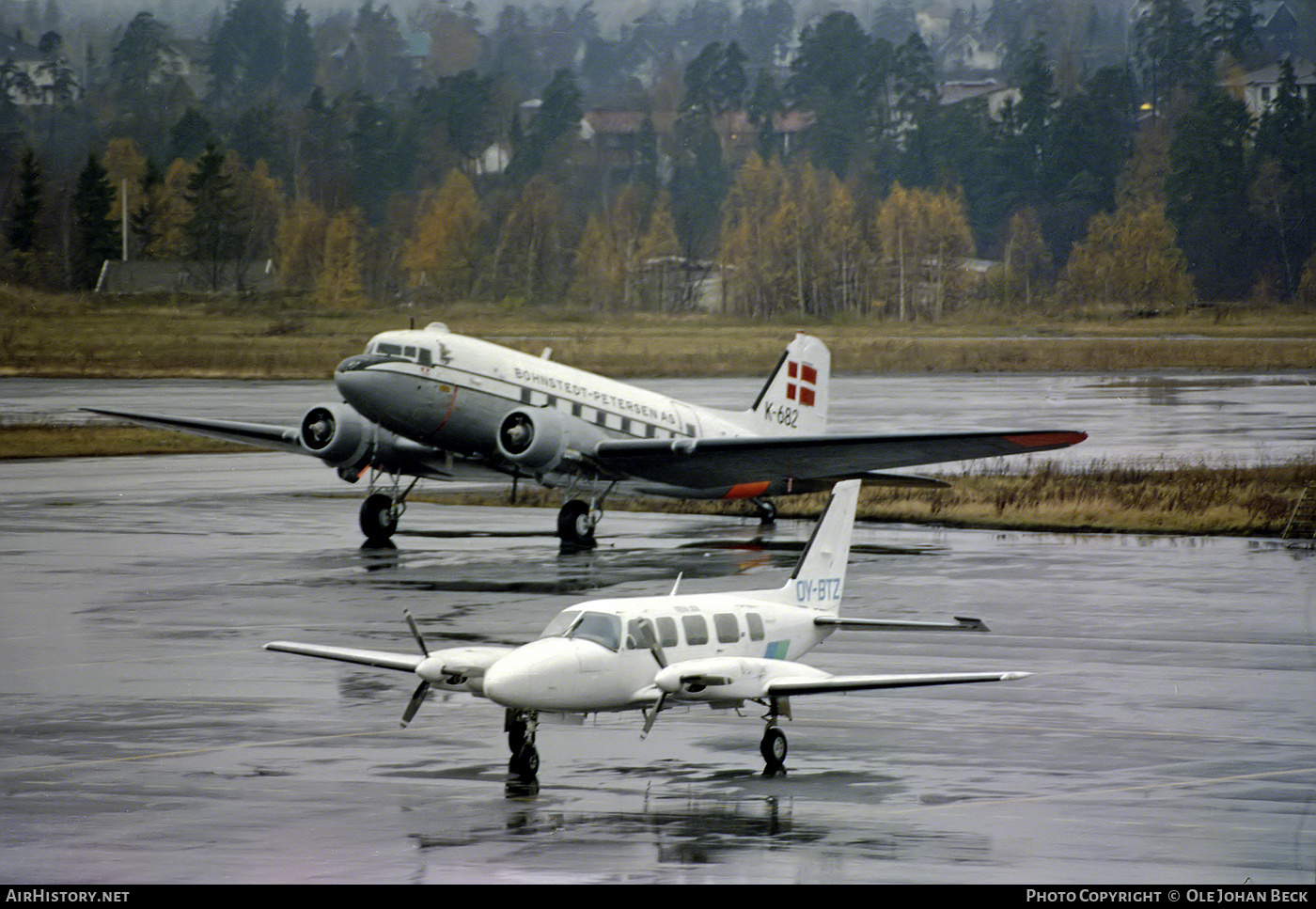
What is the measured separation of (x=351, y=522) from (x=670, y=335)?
351ft

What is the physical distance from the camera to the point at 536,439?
111ft

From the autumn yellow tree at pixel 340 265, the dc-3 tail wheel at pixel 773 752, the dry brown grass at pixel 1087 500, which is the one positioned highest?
the autumn yellow tree at pixel 340 265

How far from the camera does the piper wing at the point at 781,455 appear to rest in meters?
32.3

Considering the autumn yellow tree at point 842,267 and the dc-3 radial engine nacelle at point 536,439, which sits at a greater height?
the autumn yellow tree at point 842,267

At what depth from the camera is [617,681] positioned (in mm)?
15758

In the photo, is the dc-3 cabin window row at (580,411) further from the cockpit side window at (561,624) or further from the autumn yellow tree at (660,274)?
the autumn yellow tree at (660,274)

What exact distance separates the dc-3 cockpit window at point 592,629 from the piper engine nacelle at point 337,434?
1972 centimetres

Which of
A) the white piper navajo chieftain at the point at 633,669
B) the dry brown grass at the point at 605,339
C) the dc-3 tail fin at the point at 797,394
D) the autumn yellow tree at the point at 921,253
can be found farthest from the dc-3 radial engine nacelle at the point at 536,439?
the autumn yellow tree at the point at 921,253

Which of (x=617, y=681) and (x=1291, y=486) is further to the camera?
(x=1291, y=486)

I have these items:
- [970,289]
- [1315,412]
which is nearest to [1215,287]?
[970,289]

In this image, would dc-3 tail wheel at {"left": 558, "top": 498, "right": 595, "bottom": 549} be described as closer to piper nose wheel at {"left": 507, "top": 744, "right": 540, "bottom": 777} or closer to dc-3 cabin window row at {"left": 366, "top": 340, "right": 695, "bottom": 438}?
dc-3 cabin window row at {"left": 366, "top": 340, "right": 695, "bottom": 438}

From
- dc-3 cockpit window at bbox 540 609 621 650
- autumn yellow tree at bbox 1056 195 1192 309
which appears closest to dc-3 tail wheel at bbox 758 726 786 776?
dc-3 cockpit window at bbox 540 609 621 650

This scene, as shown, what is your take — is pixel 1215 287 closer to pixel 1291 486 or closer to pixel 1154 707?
pixel 1291 486

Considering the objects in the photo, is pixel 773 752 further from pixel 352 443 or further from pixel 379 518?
pixel 352 443
